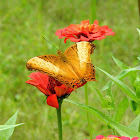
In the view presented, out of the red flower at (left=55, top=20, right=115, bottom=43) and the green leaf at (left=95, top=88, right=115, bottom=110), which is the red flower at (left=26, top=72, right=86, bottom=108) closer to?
the green leaf at (left=95, top=88, right=115, bottom=110)

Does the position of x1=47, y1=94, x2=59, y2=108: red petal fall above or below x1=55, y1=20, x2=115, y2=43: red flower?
below

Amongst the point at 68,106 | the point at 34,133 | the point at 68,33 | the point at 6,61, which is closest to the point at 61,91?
the point at 68,33

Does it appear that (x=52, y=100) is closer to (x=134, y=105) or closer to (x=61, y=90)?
(x=61, y=90)

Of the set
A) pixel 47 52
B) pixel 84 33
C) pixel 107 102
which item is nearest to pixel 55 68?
pixel 107 102

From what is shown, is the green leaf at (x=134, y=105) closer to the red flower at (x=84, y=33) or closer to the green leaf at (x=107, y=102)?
the green leaf at (x=107, y=102)

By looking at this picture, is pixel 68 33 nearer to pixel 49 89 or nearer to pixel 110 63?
pixel 49 89

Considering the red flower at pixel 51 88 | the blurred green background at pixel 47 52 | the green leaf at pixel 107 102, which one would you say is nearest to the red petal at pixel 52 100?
the red flower at pixel 51 88

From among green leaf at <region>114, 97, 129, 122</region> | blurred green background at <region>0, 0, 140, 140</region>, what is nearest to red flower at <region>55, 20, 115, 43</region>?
green leaf at <region>114, 97, 129, 122</region>
